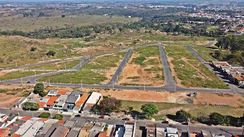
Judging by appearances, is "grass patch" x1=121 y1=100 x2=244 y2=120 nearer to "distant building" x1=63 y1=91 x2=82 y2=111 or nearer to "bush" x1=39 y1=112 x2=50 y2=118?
"distant building" x1=63 y1=91 x2=82 y2=111

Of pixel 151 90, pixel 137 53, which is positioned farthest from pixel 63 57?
pixel 151 90

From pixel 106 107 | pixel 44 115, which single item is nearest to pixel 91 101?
pixel 106 107

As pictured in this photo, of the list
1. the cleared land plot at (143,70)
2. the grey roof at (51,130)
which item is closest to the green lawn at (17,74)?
the cleared land plot at (143,70)

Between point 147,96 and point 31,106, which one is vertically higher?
point 31,106

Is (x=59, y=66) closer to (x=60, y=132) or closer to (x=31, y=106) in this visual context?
(x=31, y=106)

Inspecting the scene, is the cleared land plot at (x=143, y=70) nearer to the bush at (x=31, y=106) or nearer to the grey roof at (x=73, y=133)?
the bush at (x=31, y=106)

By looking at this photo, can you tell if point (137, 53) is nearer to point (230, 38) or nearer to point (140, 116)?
point (230, 38)
